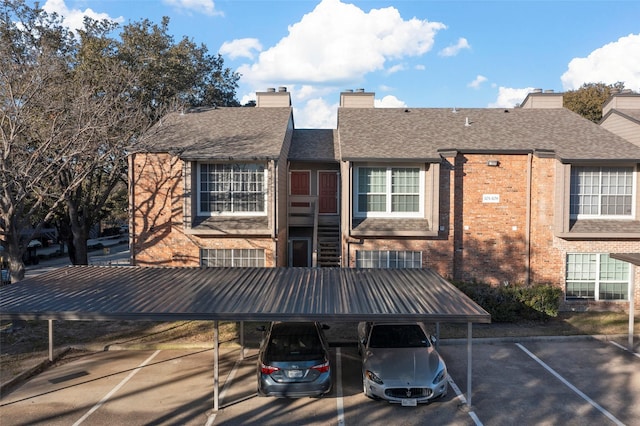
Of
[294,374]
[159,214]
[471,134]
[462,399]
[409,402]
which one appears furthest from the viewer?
[471,134]

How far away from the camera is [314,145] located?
70.7ft

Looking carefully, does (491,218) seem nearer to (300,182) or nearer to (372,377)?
(300,182)

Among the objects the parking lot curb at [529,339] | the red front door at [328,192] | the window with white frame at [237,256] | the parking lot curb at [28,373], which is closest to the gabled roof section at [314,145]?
the red front door at [328,192]

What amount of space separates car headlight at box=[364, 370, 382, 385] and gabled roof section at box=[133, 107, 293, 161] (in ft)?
30.8

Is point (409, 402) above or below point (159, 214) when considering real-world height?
below

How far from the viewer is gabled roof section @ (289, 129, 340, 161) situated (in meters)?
19.8

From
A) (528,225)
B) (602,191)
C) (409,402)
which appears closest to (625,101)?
(602,191)

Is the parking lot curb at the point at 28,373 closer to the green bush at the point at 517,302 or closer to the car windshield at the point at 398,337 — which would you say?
the car windshield at the point at 398,337

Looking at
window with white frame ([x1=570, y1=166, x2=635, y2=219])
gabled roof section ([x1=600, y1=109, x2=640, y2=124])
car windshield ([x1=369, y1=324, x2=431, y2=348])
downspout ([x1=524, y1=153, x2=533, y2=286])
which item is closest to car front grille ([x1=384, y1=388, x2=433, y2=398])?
car windshield ([x1=369, y1=324, x2=431, y2=348])

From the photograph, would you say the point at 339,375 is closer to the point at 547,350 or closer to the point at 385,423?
the point at 385,423

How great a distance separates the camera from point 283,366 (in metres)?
8.87

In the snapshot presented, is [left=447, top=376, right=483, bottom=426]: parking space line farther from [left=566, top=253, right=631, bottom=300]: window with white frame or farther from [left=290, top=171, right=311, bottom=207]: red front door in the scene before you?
[left=290, top=171, right=311, bottom=207]: red front door

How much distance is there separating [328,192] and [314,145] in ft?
8.17

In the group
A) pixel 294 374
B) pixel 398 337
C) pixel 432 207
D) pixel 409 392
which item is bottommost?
pixel 409 392
